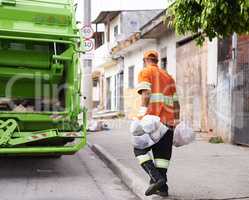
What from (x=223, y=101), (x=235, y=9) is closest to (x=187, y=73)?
(x=223, y=101)

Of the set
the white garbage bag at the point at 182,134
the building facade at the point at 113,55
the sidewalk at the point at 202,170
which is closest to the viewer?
the white garbage bag at the point at 182,134

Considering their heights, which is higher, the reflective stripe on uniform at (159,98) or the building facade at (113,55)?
the building facade at (113,55)

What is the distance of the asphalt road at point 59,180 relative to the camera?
23.0 feet

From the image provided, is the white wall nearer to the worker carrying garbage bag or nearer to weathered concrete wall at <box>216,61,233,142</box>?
weathered concrete wall at <box>216,61,233,142</box>

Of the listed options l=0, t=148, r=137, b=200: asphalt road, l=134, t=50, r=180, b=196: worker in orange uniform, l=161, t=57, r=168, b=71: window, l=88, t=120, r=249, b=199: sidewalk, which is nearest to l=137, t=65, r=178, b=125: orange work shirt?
l=134, t=50, r=180, b=196: worker in orange uniform

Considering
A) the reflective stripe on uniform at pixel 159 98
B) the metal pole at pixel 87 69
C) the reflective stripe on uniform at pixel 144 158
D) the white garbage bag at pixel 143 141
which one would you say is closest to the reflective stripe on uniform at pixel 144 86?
the reflective stripe on uniform at pixel 159 98

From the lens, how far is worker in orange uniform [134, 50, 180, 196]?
6195mm

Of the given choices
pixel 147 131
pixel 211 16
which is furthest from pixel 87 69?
pixel 211 16

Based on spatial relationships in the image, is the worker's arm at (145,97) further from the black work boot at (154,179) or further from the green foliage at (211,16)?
the green foliage at (211,16)

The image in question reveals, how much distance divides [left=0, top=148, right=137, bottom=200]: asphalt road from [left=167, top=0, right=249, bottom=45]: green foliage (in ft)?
8.30

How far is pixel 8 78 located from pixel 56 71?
32.6 inches

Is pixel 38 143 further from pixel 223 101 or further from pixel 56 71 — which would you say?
pixel 223 101

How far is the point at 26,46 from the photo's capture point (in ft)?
28.6

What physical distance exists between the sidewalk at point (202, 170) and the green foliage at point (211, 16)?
206 cm
